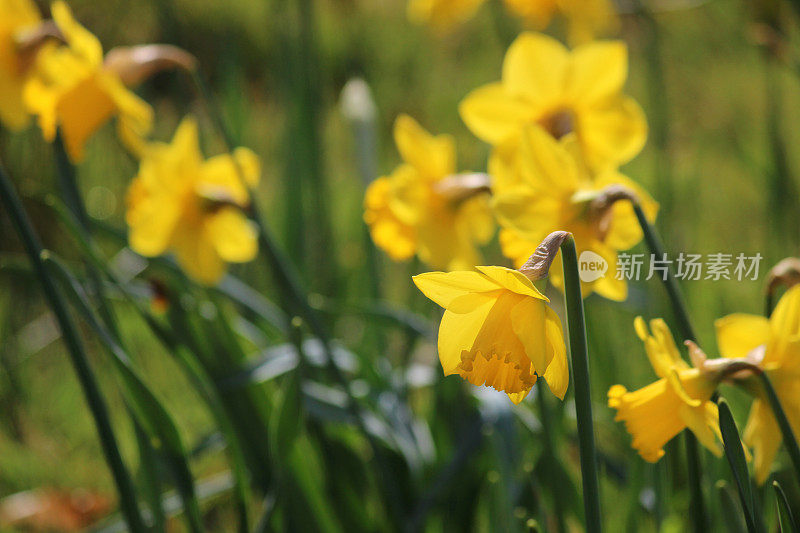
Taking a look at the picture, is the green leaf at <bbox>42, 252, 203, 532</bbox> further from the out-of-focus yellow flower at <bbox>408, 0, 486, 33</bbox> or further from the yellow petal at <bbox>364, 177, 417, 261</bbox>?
the out-of-focus yellow flower at <bbox>408, 0, 486, 33</bbox>

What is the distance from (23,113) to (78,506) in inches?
29.7

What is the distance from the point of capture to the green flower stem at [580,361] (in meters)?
0.54

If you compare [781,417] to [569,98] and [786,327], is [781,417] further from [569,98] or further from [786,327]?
[569,98]

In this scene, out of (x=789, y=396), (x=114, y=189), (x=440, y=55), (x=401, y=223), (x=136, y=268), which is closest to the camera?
(x=789, y=396)

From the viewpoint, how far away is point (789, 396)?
0.71 m

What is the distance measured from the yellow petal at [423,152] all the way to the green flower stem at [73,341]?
50 centimetres

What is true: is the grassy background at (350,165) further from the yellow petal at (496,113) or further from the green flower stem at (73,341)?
the green flower stem at (73,341)

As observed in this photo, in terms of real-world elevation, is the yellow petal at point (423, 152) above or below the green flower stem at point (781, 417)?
above

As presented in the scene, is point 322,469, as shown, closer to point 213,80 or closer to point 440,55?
point 213,80

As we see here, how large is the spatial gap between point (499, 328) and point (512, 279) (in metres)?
→ 0.06

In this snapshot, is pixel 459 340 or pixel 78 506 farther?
pixel 78 506

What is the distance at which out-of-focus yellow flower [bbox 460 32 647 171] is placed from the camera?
3.54ft

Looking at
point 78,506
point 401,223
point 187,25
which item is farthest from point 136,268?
point 187,25

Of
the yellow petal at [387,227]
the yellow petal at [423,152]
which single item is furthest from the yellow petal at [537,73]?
the yellow petal at [387,227]
